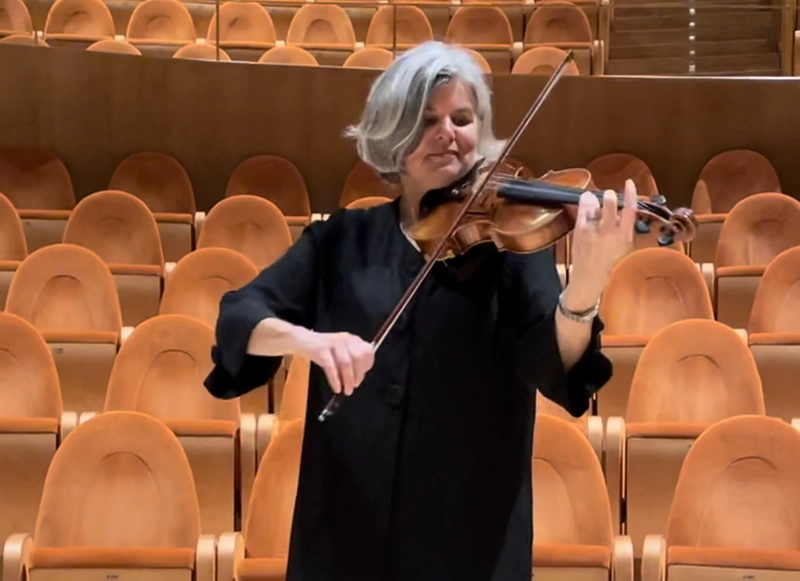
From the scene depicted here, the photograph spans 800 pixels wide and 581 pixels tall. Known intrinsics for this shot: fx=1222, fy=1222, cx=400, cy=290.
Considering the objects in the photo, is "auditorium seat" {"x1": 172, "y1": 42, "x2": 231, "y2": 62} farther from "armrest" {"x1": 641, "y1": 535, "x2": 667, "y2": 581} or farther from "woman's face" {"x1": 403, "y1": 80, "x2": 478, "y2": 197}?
"woman's face" {"x1": 403, "y1": 80, "x2": 478, "y2": 197}

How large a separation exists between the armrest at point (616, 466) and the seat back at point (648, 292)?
0.71 ft

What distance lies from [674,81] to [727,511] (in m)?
0.89

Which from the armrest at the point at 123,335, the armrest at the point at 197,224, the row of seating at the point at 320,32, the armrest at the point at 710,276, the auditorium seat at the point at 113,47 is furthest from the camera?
the row of seating at the point at 320,32

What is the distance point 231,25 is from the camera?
200 cm

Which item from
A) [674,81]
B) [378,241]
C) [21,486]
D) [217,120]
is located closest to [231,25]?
[217,120]

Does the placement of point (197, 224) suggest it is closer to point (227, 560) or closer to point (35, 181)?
point (35, 181)

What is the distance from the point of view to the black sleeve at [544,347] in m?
0.40

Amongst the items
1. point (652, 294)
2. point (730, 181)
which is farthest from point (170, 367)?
point (730, 181)

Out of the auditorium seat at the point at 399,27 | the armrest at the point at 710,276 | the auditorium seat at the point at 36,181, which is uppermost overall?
the auditorium seat at the point at 399,27

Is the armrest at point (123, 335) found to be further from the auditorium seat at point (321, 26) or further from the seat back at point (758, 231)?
the auditorium seat at point (321, 26)

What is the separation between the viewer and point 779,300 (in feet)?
3.75

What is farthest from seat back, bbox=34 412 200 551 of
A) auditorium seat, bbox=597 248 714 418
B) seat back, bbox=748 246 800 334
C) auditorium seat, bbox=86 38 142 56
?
auditorium seat, bbox=86 38 142 56

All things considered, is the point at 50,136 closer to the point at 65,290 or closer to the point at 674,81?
the point at 65,290

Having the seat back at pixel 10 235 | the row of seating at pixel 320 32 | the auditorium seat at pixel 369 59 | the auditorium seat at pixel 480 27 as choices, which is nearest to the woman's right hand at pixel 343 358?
the seat back at pixel 10 235
